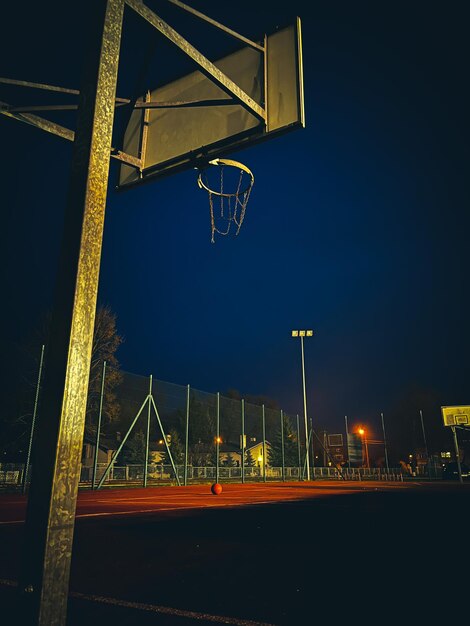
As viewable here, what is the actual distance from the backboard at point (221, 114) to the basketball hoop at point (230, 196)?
0.93 meters

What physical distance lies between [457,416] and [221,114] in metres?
26.0

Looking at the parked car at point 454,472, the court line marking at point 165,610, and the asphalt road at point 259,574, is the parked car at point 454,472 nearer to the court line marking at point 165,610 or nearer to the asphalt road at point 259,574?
the asphalt road at point 259,574

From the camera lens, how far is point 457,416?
2472cm

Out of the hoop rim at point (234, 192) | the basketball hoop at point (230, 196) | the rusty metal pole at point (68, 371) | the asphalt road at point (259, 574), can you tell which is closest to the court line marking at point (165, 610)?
the asphalt road at point (259, 574)

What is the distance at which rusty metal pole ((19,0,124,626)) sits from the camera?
1.17 meters

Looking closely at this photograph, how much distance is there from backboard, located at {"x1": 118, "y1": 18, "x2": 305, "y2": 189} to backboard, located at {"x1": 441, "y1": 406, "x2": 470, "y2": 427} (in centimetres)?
2530

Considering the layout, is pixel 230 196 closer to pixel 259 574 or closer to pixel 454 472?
pixel 259 574

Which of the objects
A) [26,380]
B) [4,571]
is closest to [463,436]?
[26,380]

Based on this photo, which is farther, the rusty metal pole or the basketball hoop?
the basketball hoop

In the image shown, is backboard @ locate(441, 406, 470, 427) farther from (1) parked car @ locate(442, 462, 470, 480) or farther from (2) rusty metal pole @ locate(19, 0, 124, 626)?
(2) rusty metal pole @ locate(19, 0, 124, 626)

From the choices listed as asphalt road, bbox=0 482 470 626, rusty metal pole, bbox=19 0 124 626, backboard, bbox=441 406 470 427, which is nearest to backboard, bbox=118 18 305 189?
rusty metal pole, bbox=19 0 124 626

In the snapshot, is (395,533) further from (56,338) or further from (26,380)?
(26,380)

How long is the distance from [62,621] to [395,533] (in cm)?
295

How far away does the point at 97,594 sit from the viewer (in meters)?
1.69
